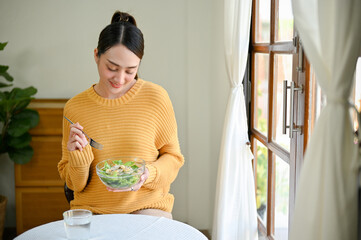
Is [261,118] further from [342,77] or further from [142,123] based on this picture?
[342,77]

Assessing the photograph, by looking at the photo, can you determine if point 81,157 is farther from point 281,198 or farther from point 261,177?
point 261,177

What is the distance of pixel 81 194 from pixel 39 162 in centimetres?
159

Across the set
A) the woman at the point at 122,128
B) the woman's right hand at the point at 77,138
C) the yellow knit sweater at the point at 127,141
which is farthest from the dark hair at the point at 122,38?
the woman's right hand at the point at 77,138

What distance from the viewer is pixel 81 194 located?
7.22 feet

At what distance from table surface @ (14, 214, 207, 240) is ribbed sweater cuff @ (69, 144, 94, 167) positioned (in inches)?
10.9

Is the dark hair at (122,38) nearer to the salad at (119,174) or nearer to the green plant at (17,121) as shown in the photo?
the salad at (119,174)

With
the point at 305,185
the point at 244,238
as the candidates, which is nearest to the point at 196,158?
the point at 244,238

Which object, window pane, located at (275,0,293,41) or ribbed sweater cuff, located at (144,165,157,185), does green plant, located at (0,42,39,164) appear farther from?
window pane, located at (275,0,293,41)

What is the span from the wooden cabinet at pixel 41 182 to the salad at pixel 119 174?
185 centimetres

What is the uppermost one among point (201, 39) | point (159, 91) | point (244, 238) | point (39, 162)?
point (201, 39)

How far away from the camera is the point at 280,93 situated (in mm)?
2518

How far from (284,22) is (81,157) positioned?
117cm

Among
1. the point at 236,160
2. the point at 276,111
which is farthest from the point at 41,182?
the point at 276,111

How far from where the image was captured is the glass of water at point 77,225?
1612mm
